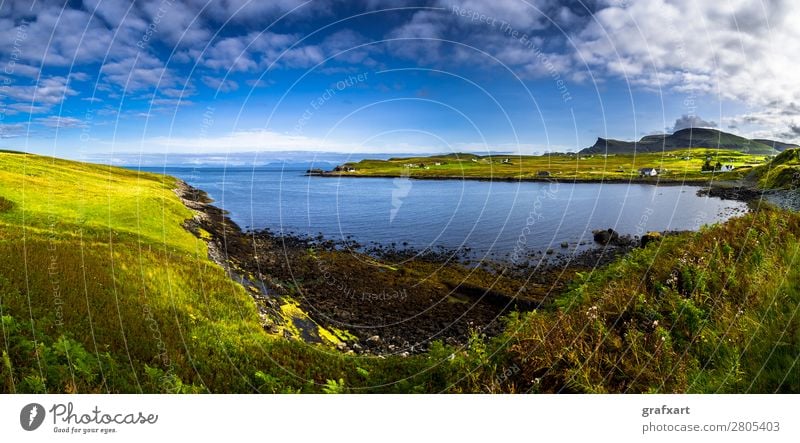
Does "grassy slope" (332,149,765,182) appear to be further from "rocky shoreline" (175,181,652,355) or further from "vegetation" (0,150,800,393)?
"vegetation" (0,150,800,393)

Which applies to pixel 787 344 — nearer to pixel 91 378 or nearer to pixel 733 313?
pixel 733 313

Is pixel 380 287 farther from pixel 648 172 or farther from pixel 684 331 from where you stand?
pixel 648 172

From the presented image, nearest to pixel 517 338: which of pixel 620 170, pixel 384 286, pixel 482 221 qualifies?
pixel 384 286

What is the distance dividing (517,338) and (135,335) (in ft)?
27.7

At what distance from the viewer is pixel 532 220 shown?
58812 mm

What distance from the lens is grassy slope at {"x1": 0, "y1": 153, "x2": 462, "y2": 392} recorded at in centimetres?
625

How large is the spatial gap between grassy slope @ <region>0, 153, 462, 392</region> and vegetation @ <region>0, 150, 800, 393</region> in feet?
0.15

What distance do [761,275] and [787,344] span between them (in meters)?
2.21

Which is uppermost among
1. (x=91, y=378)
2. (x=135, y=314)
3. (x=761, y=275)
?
(x=761, y=275)

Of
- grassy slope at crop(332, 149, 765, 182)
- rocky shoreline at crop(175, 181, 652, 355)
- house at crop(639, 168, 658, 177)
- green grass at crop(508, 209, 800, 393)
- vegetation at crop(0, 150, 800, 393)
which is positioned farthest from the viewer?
house at crop(639, 168, 658, 177)

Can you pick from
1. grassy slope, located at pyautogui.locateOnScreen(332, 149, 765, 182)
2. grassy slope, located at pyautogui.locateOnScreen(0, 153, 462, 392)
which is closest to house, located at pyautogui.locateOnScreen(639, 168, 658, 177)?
grassy slope, located at pyautogui.locateOnScreen(332, 149, 765, 182)

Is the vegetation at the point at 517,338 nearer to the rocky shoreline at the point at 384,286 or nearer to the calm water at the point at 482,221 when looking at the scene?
the rocky shoreline at the point at 384,286

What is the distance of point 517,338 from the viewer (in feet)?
19.4
